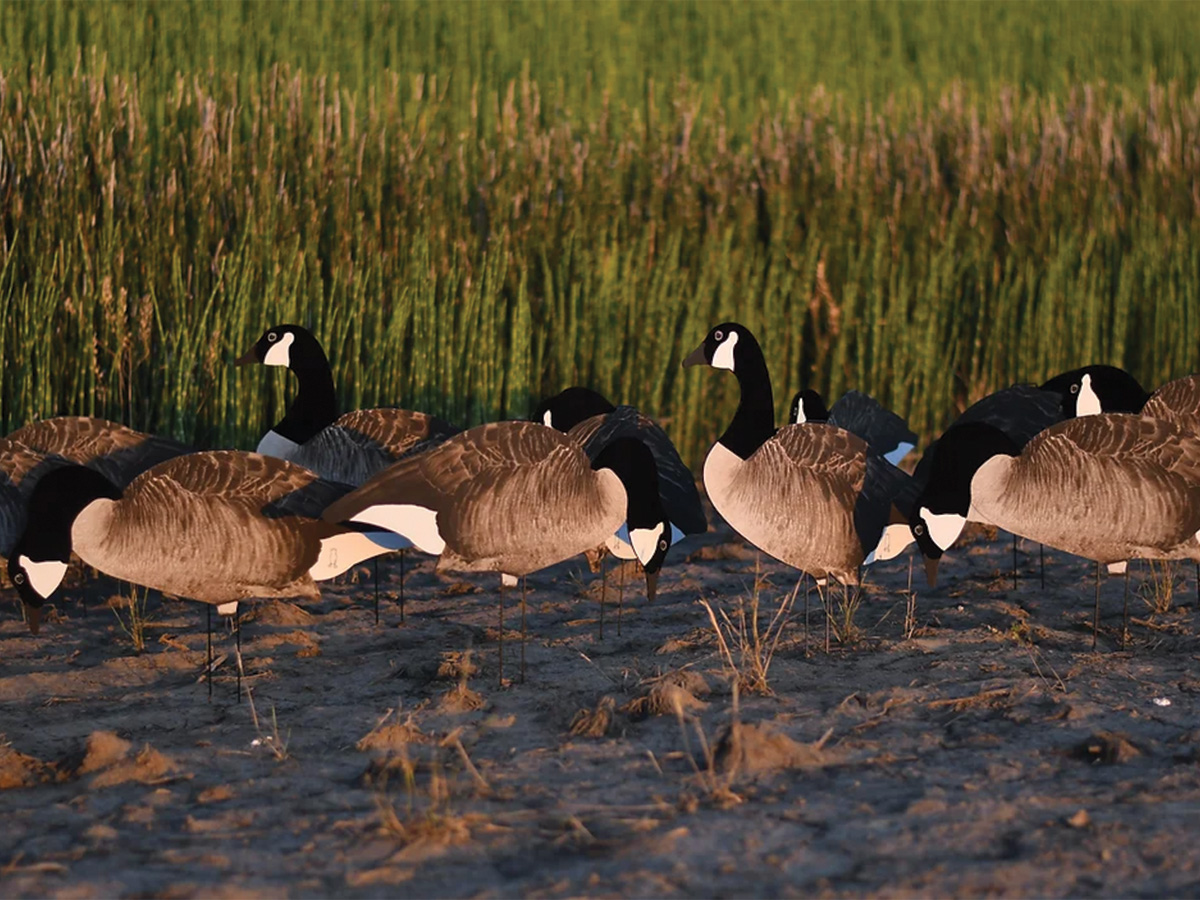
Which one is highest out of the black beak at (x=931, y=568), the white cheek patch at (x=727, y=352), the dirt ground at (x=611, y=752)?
the white cheek patch at (x=727, y=352)

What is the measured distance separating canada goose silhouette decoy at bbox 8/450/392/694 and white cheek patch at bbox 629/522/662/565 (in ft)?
4.68

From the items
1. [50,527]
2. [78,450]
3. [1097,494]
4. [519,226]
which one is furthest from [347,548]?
[519,226]

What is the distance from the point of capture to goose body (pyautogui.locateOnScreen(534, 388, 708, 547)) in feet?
32.0

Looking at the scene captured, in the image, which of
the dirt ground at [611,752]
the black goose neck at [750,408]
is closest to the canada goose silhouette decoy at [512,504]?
the dirt ground at [611,752]

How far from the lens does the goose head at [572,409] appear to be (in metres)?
11.3

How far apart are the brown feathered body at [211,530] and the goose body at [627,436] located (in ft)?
5.46

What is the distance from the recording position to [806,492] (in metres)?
9.07

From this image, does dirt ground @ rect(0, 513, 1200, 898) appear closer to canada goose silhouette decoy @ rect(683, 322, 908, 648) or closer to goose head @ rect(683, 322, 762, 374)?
canada goose silhouette decoy @ rect(683, 322, 908, 648)

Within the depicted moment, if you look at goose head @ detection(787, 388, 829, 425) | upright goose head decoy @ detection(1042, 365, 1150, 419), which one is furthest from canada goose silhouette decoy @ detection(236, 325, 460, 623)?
upright goose head decoy @ detection(1042, 365, 1150, 419)

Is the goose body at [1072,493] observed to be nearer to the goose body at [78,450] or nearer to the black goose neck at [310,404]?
the black goose neck at [310,404]

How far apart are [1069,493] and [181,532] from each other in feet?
15.1

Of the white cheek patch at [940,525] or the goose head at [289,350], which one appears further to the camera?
the goose head at [289,350]

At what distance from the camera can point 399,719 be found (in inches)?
293

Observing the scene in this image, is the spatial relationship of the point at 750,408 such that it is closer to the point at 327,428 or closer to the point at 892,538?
the point at 892,538
